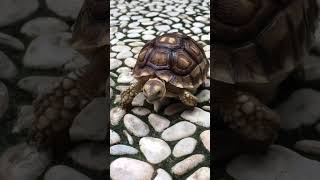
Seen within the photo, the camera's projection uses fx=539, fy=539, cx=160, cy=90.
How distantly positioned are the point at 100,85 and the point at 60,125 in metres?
0.21

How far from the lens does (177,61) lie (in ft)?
4.42

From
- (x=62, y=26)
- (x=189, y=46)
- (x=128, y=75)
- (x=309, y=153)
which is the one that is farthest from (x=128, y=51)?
(x=309, y=153)

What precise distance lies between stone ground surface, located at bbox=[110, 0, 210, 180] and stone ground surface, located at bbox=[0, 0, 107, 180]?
6cm

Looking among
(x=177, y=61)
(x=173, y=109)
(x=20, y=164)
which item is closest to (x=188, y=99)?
(x=173, y=109)

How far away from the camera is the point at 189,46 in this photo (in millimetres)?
1325

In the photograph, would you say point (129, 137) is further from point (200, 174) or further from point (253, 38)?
point (253, 38)

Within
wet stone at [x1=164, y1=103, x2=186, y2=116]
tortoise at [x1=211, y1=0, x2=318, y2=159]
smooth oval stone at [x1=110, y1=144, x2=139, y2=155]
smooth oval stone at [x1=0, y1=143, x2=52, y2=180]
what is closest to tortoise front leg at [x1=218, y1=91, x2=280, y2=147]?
tortoise at [x1=211, y1=0, x2=318, y2=159]

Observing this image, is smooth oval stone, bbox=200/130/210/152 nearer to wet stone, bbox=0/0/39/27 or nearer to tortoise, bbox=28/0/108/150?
tortoise, bbox=28/0/108/150

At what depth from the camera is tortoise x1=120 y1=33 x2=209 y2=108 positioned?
126 cm

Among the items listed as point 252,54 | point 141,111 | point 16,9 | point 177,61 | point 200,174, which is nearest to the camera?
point 16,9

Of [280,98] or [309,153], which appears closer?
[309,153]

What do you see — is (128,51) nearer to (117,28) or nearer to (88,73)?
(117,28)

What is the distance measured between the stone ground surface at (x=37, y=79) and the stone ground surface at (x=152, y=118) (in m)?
0.06

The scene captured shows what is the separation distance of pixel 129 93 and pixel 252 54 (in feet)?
0.85
